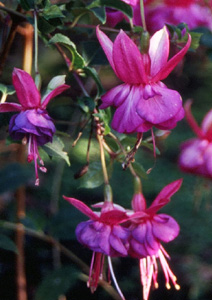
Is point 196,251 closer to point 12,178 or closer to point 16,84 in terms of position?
point 12,178

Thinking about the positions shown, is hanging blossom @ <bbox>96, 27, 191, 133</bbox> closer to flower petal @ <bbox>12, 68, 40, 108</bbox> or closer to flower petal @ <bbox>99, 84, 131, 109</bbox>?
flower petal @ <bbox>99, 84, 131, 109</bbox>

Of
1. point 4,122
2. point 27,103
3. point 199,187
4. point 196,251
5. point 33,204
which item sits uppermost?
point 27,103

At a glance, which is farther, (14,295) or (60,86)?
(14,295)

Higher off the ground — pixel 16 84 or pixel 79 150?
pixel 16 84

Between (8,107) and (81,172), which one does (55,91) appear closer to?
(8,107)

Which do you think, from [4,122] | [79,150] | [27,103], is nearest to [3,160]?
[79,150]

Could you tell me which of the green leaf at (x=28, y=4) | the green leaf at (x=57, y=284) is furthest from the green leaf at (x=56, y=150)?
the green leaf at (x=57, y=284)

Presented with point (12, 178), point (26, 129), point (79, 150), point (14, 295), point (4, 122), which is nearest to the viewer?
point (26, 129)

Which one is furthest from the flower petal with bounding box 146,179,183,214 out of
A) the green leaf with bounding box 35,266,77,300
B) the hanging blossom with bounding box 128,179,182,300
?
the green leaf with bounding box 35,266,77,300
